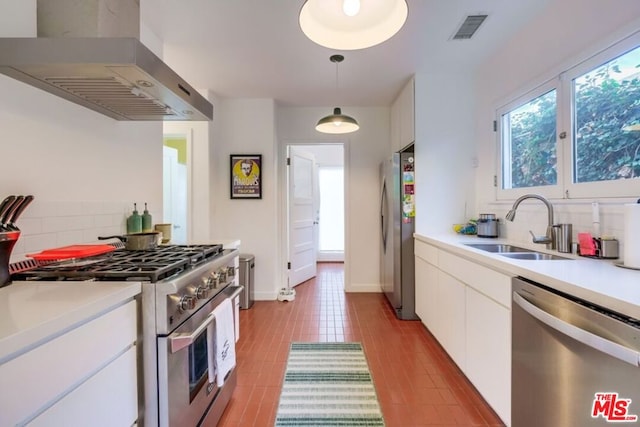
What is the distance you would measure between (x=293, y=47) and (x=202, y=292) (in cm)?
214

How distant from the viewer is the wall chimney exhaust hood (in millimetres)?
1123

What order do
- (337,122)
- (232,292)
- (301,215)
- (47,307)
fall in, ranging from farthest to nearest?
1. (301,215)
2. (337,122)
3. (232,292)
4. (47,307)

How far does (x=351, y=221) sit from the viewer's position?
13.6 feet

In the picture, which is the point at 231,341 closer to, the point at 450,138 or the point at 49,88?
the point at 49,88

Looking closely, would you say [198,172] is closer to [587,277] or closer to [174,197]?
[174,197]

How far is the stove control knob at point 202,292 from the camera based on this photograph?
129 cm

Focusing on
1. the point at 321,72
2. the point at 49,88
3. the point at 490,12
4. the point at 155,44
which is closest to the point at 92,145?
the point at 49,88

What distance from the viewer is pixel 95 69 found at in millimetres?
1185

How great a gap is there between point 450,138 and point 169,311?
293 cm

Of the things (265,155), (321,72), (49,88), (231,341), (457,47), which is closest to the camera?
(49,88)

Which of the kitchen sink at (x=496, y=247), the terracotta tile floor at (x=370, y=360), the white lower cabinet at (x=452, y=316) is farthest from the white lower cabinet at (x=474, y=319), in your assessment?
the kitchen sink at (x=496, y=247)

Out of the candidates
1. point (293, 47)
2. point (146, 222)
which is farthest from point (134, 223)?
point (293, 47)

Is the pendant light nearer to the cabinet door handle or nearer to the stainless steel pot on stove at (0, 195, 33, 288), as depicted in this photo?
the cabinet door handle

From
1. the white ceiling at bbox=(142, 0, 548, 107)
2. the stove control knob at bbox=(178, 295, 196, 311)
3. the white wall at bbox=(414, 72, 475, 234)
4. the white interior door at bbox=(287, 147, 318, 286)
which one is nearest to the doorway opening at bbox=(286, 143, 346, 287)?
the white interior door at bbox=(287, 147, 318, 286)
